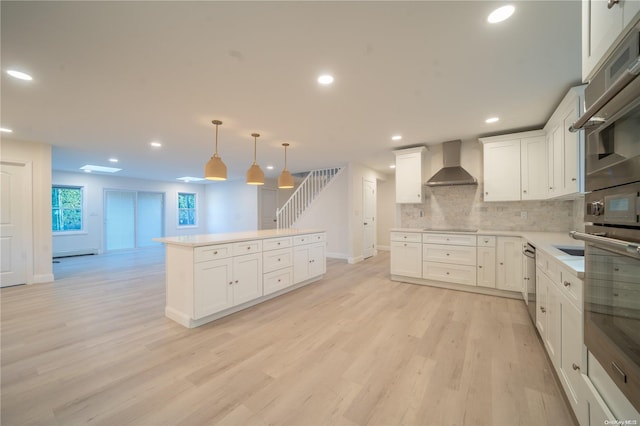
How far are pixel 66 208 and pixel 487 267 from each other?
417 inches

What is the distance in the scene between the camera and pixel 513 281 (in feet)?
11.1

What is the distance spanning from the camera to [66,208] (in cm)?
719

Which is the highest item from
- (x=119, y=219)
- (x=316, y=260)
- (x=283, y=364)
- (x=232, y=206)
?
(x=232, y=206)

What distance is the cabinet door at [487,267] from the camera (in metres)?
3.52

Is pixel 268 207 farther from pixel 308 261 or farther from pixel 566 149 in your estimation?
pixel 566 149

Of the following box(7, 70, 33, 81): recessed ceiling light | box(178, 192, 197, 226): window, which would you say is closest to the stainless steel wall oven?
box(7, 70, 33, 81): recessed ceiling light

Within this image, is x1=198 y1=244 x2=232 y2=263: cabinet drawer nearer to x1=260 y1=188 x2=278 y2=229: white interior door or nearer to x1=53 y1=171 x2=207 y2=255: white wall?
x1=260 y1=188 x2=278 y2=229: white interior door

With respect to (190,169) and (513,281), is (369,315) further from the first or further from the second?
(190,169)

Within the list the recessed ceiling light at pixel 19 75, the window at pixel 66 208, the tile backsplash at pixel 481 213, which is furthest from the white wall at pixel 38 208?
the tile backsplash at pixel 481 213

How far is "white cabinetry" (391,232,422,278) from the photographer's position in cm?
408

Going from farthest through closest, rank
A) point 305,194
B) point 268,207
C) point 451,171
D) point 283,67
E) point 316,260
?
point 268,207, point 305,194, point 316,260, point 451,171, point 283,67

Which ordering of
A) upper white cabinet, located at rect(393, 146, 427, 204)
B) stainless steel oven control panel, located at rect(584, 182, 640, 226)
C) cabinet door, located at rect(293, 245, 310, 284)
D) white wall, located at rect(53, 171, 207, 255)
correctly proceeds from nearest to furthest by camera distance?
stainless steel oven control panel, located at rect(584, 182, 640, 226) < cabinet door, located at rect(293, 245, 310, 284) < upper white cabinet, located at rect(393, 146, 427, 204) < white wall, located at rect(53, 171, 207, 255)

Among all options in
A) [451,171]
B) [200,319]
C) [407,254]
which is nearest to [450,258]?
[407,254]

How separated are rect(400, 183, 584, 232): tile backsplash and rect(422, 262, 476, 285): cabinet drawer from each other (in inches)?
34.3
